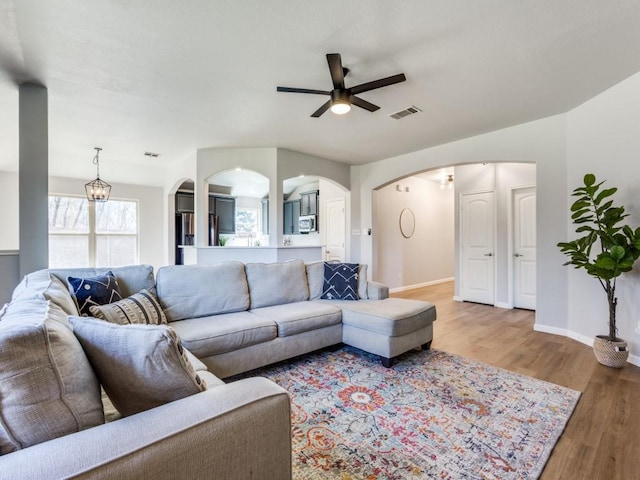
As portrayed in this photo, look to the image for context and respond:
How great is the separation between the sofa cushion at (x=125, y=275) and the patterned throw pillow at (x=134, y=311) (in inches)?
6.4

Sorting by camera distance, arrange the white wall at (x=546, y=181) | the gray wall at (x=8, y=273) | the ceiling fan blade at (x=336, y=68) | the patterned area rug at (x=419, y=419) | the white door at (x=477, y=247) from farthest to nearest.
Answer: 1. the white door at (x=477, y=247)
2. the white wall at (x=546, y=181)
3. the gray wall at (x=8, y=273)
4. the ceiling fan blade at (x=336, y=68)
5. the patterned area rug at (x=419, y=419)

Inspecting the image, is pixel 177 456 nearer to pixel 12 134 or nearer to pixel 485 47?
pixel 485 47

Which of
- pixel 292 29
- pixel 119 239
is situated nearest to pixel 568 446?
pixel 292 29

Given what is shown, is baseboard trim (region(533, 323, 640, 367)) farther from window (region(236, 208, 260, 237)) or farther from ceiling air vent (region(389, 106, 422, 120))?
window (region(236, 208, 260, 237))

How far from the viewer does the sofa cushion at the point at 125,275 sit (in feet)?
8.09

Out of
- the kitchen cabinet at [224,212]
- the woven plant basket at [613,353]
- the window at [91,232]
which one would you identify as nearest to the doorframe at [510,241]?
the woven plant basket at [613,353]

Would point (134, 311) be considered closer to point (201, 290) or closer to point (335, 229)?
point (201, 290)

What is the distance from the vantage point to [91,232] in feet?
20.9

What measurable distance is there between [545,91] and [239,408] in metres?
3.81

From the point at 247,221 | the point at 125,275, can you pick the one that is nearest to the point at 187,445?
the point at 125,275

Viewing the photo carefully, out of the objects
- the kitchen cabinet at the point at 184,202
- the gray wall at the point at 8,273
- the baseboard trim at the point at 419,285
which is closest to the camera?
the gray wall at the point at 8,273

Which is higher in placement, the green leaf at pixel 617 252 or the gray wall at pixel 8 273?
the green leaf at pixel 617 252

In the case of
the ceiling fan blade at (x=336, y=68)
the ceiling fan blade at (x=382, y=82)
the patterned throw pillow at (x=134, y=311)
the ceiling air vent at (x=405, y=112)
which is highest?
the ceiling air vent at (x=405, y=112)

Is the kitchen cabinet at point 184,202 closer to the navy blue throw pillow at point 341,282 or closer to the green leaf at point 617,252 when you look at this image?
the navy blue throw pillow at point 341,282
